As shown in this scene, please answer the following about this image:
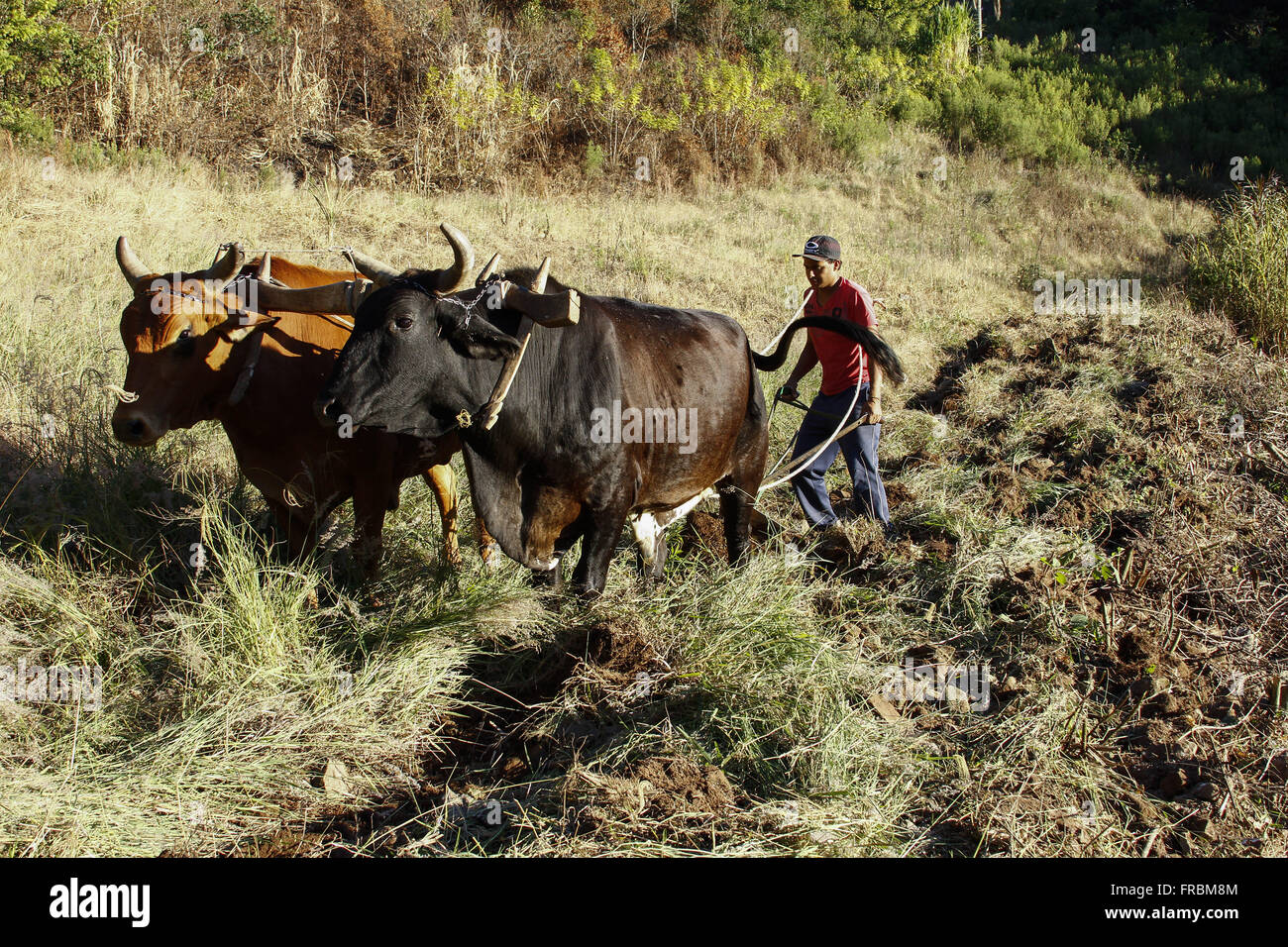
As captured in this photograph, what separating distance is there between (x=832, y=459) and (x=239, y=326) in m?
3.81

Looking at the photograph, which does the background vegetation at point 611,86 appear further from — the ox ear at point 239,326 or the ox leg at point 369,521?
the ox leg at point 369,521

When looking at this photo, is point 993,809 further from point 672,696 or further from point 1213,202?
point 1213,202

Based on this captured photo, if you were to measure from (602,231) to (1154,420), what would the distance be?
27.5 feet

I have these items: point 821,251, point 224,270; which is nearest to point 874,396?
point 821,251

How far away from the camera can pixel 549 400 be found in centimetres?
461

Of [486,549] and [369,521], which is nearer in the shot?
[369,521]

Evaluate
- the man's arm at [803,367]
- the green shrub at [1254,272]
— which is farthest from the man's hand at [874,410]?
the green shrub at [1254,272]

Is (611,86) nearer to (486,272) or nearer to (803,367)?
(803,367)

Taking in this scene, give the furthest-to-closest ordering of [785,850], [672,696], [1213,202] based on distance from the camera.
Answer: [1213,202], [672,696], [785,850]

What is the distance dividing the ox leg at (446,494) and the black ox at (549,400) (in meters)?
1.09

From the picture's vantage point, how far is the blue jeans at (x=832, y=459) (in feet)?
21.0

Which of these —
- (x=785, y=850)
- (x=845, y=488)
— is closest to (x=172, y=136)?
(x=845, y=488)

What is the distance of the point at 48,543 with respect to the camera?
5344 mm

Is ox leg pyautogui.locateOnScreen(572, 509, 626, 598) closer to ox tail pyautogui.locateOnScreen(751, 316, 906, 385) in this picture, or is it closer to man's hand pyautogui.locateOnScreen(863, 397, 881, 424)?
ox tail pyautogui.locateOnScreen(751, 316, 906, 385)
